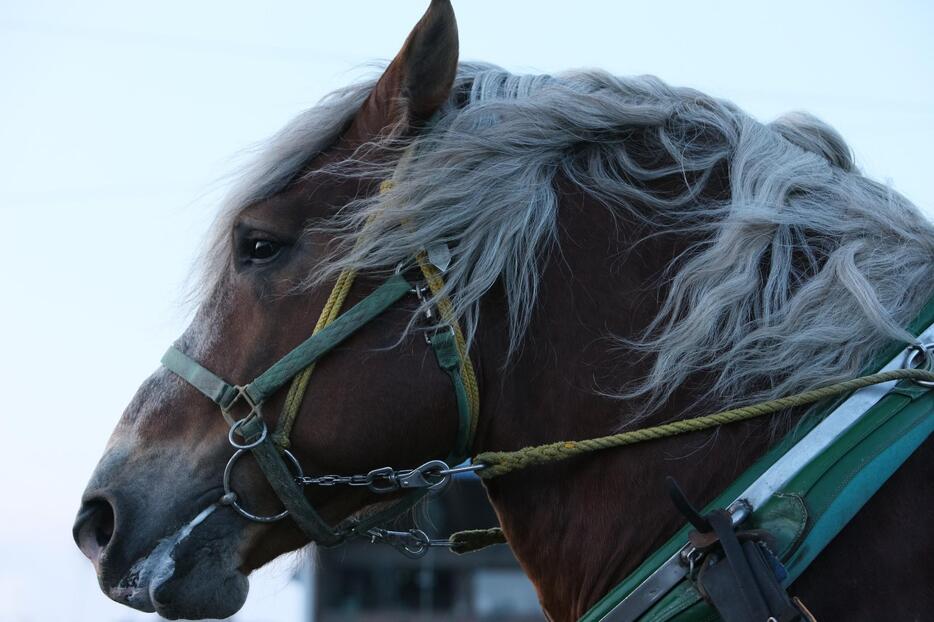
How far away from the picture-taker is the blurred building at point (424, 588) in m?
17.5

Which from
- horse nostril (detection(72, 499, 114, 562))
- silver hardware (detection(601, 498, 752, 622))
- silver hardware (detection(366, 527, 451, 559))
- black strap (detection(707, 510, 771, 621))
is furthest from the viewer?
silver hardware (detection(366, 527, 451, 559))

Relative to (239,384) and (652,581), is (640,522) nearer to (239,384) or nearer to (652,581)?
(652,581)

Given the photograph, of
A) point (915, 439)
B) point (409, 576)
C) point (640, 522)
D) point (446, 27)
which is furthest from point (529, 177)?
point (409, 576)

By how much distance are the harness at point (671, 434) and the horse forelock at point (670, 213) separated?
7cm

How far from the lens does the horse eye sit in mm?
2264

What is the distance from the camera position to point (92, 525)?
2.22 meters

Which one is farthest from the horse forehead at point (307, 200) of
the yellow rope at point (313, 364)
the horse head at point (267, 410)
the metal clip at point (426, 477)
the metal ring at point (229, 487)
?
the metal clip at point (426, 477)

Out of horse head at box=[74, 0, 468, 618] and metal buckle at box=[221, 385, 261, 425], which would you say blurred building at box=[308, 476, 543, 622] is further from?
metal buckle at box=[221, 385, 261, 425]

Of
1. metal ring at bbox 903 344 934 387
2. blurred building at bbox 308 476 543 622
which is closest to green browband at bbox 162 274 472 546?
metal ring at bbox 903 344 934 387

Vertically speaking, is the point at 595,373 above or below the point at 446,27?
below

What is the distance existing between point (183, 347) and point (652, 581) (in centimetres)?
124

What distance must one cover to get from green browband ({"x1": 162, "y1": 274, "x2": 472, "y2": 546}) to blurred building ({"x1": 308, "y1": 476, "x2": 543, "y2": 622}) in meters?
15.4

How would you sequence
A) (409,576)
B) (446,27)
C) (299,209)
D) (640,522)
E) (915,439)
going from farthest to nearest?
(409,576) → (299,209) → (446,27) → (640,522) → (915,439)

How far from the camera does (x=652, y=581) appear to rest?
1.86 metres
